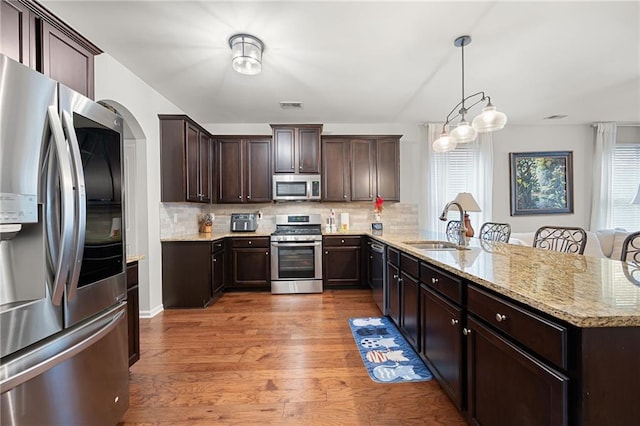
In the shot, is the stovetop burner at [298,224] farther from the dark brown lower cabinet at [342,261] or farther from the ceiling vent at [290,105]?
the ceiling vent at [290,105]

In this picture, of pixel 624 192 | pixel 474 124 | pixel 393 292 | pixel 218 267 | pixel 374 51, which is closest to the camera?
pixel 474 124

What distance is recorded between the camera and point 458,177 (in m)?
4.77

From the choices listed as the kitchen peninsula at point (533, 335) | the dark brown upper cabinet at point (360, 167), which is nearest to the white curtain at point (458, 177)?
the dark brown upper cabinet at point (360, 167)

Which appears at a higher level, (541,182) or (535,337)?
(541,182)

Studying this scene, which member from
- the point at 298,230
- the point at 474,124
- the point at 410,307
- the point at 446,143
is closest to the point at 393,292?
the point at 410,307

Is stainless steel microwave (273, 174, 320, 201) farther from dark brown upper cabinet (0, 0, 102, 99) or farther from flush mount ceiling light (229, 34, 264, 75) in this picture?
dark brown upper cabinet (0, 0, 102, 99)

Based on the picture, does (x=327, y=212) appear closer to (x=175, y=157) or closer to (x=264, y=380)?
(x=175, y=157)

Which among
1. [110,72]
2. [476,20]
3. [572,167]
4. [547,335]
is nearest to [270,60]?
[110,72]

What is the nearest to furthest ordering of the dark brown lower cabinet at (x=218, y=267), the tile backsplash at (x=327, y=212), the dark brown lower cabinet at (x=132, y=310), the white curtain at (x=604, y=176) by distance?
the dark brown lower cabinet at (x=132, y=310)
the dark brown lower cabinet at (x=218, y=267)
the tile backsplash at (x=327, y=212)
the white curtain at (x=604, y=176)

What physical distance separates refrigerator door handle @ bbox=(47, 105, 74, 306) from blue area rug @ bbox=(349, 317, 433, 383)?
189cm

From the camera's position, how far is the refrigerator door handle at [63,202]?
1.02 meters

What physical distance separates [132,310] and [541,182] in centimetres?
619

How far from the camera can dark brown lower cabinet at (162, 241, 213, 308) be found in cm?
343

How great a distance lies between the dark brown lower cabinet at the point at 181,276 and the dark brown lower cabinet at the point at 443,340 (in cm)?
268
